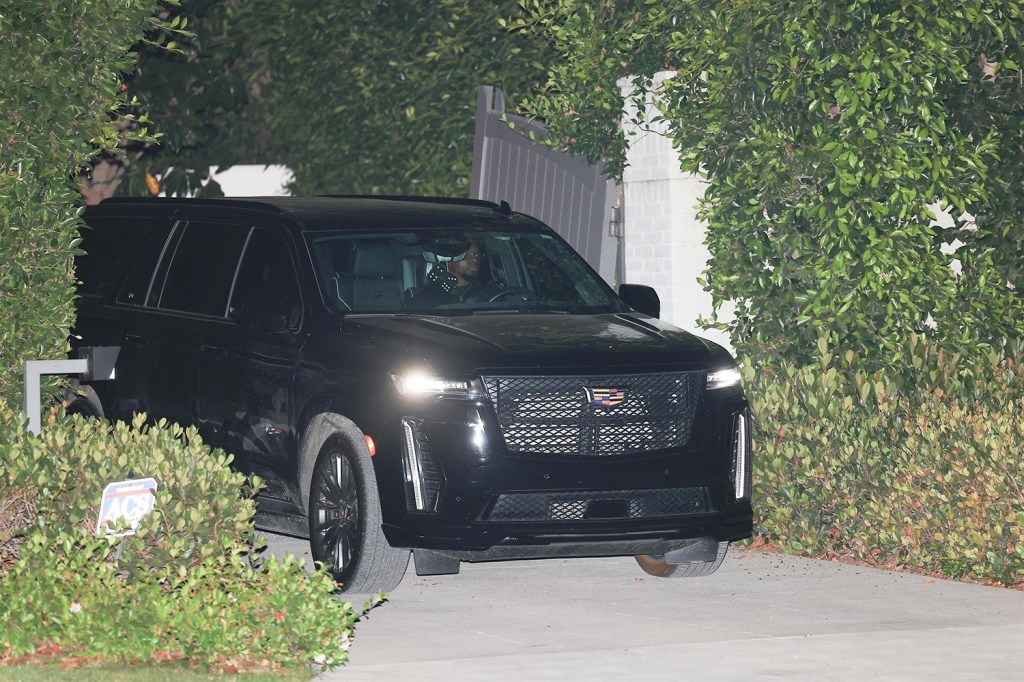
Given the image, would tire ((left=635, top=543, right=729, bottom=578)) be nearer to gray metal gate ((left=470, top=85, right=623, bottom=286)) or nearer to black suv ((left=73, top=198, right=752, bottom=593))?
black suv ((left=73, top=198, right=752, bottom=593))

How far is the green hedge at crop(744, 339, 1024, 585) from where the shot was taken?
1041 cm

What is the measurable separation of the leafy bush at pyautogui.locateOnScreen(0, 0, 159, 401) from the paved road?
91.7 inches

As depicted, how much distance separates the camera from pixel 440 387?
31.4 ft

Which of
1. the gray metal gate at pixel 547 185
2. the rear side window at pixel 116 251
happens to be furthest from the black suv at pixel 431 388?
the gray metal gate at pixel 547 185

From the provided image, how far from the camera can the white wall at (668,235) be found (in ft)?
45.8

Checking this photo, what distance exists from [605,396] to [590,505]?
1.75 ft

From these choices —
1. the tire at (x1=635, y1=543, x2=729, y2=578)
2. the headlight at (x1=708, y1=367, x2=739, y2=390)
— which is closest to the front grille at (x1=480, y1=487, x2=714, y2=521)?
the headlight at (x1=708, y1=367, x2=739, y2=390)

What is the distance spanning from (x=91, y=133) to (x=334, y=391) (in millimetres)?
1855

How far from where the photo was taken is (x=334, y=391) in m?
10.1

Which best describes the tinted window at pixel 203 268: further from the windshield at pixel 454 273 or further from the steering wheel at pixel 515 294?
the steering wheel at pixel 515 294

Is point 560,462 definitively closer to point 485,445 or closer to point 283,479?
point 485,445

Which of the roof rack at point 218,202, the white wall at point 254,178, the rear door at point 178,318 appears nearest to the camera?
the rear door at point 178,318

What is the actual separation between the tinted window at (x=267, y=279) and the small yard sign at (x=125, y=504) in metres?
2.22

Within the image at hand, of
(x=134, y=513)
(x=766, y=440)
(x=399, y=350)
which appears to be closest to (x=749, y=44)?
(x=766, y=440)
